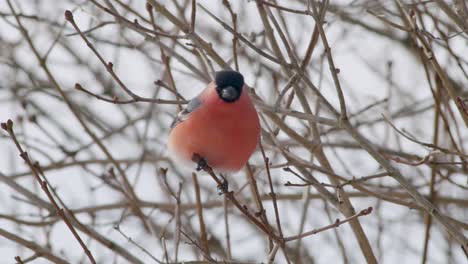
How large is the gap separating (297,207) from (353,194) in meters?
2.49

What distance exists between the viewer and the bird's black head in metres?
3.84

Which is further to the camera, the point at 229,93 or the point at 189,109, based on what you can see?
the point at 189,109

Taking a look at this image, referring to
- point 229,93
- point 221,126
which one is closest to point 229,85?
point 229,93

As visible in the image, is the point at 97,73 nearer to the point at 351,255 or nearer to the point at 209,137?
the point at 351,255

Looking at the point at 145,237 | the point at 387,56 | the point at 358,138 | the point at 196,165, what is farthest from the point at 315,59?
the point at 358,138

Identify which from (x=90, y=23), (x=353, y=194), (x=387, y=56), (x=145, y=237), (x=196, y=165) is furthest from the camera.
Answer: (x=387, y=56)

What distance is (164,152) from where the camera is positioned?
6.10 m

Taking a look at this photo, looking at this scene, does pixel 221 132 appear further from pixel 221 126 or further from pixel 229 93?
pixel 229 93

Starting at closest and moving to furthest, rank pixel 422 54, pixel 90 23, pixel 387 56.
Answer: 1. pixel 422 54
2. pixel 90 23
3. pixel 387 56

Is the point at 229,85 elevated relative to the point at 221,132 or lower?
elevated

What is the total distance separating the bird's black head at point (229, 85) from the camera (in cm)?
384

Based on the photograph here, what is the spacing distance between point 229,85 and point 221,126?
22 centimetres

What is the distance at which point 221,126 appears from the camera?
3830 millimetres

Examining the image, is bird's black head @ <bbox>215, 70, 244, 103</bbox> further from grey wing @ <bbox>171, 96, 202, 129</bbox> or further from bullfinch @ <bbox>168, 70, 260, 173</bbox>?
grey wing @ <bbox>171, 96, 202, 129</bbox>
